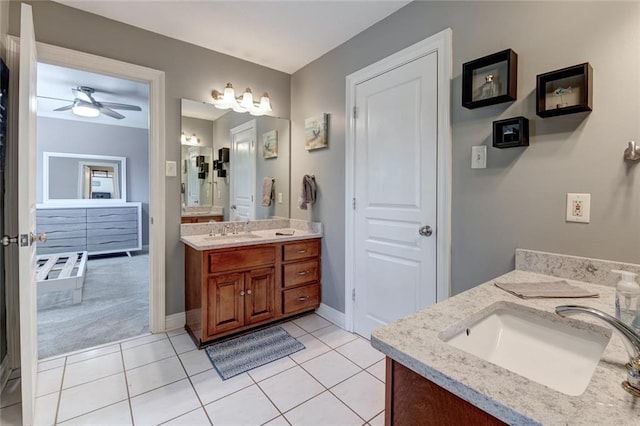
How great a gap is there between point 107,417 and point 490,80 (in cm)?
267

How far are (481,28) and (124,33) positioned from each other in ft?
8.20

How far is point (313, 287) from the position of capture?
9.34 ft

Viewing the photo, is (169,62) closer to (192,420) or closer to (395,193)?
(395,193)

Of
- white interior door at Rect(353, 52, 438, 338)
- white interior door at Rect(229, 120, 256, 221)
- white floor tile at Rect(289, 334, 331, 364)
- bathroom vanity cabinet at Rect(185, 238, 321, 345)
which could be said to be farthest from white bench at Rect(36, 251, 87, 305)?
white interior door at Rect(353, 52, 438, 338)

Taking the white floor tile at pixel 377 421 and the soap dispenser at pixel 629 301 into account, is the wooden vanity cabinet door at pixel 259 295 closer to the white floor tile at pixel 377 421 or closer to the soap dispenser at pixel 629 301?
the white floor tile at pixel 377 421

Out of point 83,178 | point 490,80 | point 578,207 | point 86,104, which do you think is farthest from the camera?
point 83,178

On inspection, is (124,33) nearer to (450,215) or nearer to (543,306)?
(450,215)

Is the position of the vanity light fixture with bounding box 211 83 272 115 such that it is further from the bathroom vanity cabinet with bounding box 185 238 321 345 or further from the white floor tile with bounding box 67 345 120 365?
the white floor tile with bounding box 67 345 120 365

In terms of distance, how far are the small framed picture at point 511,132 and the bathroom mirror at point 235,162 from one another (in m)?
Result: 2.07

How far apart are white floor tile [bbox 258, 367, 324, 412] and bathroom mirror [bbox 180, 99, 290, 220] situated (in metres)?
1.59

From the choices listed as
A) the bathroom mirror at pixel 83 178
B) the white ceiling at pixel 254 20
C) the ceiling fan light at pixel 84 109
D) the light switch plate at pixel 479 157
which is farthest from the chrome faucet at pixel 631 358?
the bathroom mirror at pixel 83 178

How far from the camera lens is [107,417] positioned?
5.06ft

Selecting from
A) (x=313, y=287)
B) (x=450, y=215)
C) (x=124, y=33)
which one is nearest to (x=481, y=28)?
(x=450, y=215)

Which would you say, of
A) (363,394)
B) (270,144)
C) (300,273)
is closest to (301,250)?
(300,273)
